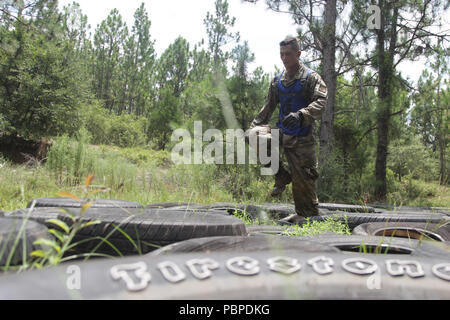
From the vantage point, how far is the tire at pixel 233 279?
73 centimetres

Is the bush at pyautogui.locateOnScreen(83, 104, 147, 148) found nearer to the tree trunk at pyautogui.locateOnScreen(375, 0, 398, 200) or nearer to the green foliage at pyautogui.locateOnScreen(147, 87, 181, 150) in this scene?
the green foliage at pyautogui.locateOnScreen(147, 87, 181, 150)

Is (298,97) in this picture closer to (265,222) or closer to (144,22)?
(265,222)

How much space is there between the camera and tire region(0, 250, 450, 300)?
0.73 metres

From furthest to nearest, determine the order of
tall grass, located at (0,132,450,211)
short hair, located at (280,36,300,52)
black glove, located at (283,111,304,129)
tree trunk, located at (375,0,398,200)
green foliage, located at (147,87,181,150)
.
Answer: green foliage, located at (147,87,181,150) → tree trunk, located at (375,0,398,200) → tall grass, located at (0,132,450,211) → short hair, located at (280,36,300,52) → black glove, located at (283,111,304,129)

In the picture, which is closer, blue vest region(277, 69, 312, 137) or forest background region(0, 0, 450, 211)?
blue vest region(277, 69, 312, 137)

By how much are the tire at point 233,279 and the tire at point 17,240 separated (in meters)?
0.27

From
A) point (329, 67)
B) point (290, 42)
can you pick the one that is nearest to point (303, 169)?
point (290, 42)

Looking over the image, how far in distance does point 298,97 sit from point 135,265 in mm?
2892

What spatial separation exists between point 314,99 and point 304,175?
2.57 feet

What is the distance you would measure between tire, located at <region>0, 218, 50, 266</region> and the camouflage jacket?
248 cm

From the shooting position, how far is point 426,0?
911 centimetres

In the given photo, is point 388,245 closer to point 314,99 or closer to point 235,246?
point 235,246

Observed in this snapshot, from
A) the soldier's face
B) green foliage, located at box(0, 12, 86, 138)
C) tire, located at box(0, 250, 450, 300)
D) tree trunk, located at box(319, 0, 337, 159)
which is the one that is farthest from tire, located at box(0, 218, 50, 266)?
green foliage, located at box(0, 12, 86, 138)
